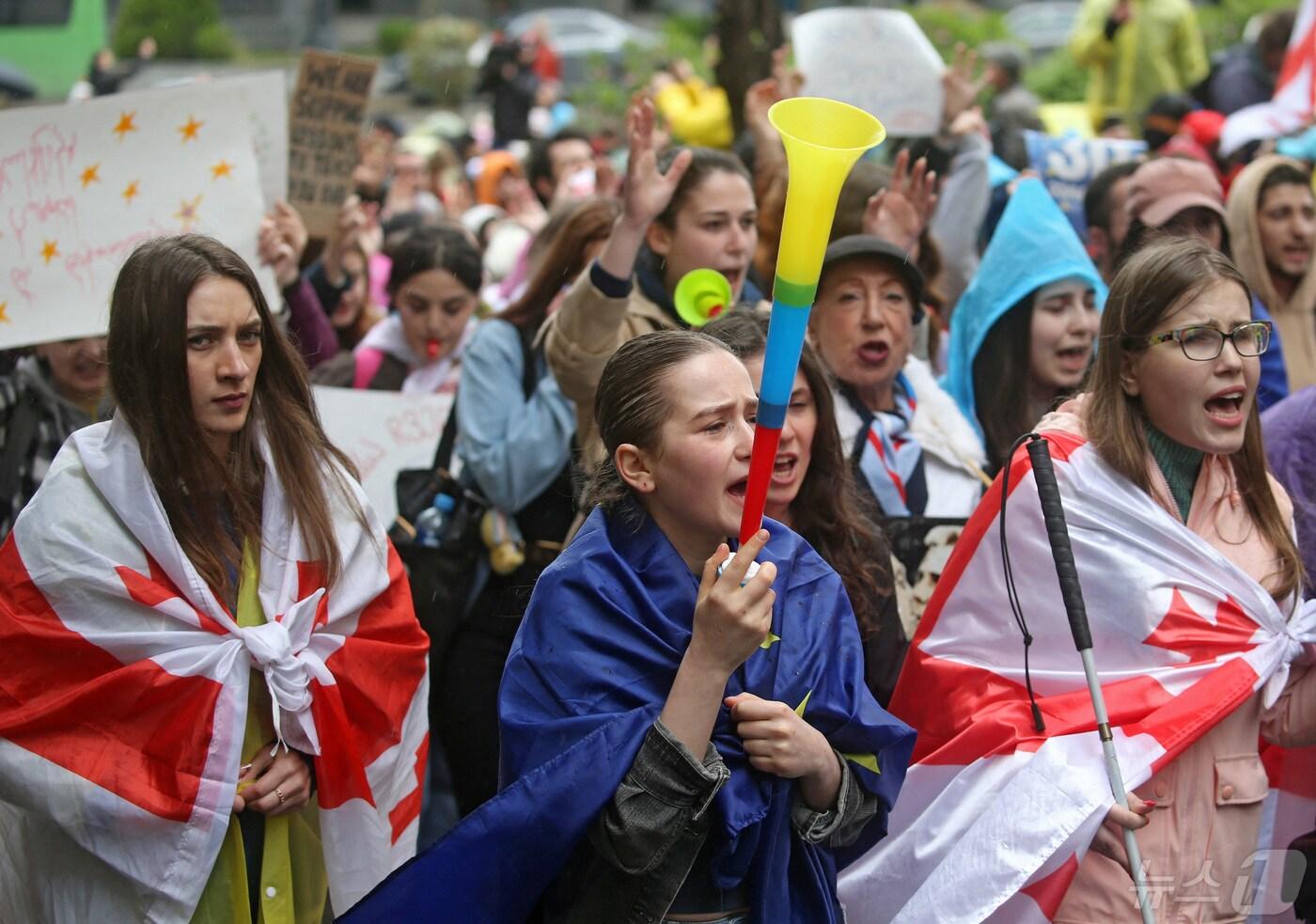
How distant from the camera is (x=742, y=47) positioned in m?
9.05

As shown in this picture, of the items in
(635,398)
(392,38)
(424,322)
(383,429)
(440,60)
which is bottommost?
(392,38)

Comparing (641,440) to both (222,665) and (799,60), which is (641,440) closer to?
(222,665)

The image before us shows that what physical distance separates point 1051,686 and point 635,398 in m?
1.12

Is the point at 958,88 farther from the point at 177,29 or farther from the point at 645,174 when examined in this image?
the point at 177,29

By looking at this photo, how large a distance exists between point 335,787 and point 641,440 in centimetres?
108

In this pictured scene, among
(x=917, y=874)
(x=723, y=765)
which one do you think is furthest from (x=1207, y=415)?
(x=723, y=765)

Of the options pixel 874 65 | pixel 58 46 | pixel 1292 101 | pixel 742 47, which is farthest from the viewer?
pixel 58 46

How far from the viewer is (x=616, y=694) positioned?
2787 millimetres

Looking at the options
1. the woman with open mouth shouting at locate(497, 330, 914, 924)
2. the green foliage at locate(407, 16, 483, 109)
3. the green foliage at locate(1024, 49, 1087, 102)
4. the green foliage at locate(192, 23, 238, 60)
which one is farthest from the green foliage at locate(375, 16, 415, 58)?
the woman with open mouth shouting at locate(497, 330, 914, 924)

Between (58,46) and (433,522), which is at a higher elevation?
(433,522)

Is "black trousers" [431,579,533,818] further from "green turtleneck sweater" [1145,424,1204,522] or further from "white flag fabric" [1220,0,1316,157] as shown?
"white flag fabric" [1220,0,1316,157]

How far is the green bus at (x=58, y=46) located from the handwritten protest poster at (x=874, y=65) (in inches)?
360

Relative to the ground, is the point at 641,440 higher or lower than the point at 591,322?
higher

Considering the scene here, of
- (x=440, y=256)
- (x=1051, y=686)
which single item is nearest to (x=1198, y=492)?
(x=1051, y=686)
